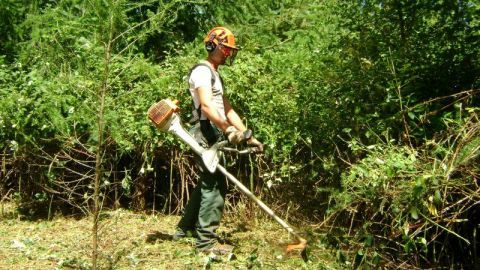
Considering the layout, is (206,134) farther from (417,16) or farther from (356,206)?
(417,16)

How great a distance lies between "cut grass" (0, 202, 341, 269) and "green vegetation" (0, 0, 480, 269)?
0.15 metres

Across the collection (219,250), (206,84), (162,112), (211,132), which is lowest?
(219,250)

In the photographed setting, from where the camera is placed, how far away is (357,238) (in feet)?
13.0

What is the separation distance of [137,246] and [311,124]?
192 centimetres

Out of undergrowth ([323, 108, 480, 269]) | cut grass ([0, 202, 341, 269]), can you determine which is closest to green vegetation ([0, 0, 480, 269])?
undergrowth ([323, 108, 480, 269])

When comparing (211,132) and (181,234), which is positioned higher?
(211,132)

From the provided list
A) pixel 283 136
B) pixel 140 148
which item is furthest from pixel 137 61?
pixel 283 136

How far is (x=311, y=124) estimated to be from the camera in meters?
4.83

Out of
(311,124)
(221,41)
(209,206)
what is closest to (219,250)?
(209,206)

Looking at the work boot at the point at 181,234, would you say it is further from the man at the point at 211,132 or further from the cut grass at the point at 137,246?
the man at the point at 211,132

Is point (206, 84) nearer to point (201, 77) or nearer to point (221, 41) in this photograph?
point (201, 77)

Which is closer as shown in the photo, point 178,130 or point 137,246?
point 178,130

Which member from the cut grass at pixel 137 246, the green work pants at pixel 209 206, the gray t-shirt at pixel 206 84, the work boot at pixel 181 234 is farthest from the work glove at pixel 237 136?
the work boot at pixel 181 234

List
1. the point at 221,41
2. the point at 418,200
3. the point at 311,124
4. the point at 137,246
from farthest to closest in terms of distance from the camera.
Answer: the point at 311,124 < the point at 137,246 < the point at 221,41 < the point at 418,200
